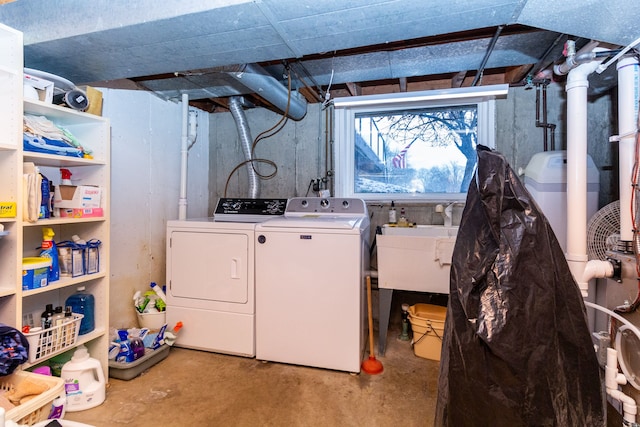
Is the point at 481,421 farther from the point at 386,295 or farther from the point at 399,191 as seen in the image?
the point at 399,191

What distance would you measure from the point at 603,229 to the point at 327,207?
1.77 m

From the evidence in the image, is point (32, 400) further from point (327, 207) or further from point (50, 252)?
point (327, 207)

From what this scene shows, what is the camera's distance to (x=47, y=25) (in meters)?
1.55

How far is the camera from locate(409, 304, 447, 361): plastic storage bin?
229cm

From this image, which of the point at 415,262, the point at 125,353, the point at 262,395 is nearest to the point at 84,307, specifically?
the point at 125,353

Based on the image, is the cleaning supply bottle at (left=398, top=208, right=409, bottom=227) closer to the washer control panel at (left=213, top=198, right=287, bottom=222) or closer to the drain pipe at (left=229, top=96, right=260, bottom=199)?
the washer control panel at (left=213, top=198, right=287, bottom=222)

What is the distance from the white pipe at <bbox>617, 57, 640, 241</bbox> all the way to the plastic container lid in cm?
287

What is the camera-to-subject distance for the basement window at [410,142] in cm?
274

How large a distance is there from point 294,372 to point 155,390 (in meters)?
0.84

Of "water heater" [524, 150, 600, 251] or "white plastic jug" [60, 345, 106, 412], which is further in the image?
"water heater" [524, 150, 600, 251]

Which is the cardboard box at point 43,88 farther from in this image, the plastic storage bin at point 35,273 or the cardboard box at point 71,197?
the plastic storage bin at point 35,273

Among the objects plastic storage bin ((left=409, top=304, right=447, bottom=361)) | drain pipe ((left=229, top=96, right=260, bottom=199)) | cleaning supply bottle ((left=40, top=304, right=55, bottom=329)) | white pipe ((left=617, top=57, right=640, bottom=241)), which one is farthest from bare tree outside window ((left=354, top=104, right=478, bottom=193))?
cleaning supply bottle ((left=40, top=304, right=55, bottom=329))

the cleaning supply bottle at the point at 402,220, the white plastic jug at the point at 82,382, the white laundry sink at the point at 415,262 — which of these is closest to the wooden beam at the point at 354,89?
the cleaning supply bottle at the point at 402,220

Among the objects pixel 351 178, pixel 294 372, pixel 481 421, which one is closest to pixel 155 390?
pixel 294 372
